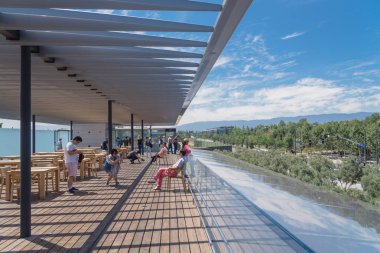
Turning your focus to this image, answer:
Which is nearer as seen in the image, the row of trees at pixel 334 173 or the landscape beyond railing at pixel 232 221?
the landscape beyond railing at pixel 232 221

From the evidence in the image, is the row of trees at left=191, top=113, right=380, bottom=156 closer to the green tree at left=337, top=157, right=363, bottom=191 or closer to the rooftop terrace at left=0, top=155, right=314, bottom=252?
the green tree at left=337, top=157, right=363, bottom=191

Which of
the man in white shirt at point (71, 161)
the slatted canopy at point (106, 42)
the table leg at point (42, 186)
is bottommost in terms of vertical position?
the table leg at point (42, 186)

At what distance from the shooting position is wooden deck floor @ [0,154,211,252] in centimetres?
394

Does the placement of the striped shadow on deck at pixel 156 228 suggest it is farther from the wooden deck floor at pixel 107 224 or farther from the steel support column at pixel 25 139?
the steel support column at pixel 25 139

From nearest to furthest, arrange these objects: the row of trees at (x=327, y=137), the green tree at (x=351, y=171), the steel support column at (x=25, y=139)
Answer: the steel support column at (x=25, y=139)
the green tree at (x=351, y=171)
the row of trees at (x=327, y=137)

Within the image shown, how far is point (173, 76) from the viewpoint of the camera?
689cm

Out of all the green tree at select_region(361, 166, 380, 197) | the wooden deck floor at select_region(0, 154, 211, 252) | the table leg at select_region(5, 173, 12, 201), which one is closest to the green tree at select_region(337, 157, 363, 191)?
the green tree at select_region(361, 166, 380, 197)

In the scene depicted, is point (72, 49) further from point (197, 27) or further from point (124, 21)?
point (197, 27)

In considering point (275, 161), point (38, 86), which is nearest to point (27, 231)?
point (38, 86)

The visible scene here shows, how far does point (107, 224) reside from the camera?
4.83m

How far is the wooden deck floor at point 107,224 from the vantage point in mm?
3943

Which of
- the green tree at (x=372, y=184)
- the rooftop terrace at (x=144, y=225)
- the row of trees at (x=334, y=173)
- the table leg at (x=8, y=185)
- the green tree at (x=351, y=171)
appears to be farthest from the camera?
the green tree at (x=351, y=171)

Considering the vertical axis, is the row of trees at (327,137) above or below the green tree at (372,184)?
above

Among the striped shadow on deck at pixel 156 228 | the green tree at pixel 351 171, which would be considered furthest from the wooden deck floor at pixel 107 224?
the green tree at pixel 351 171
